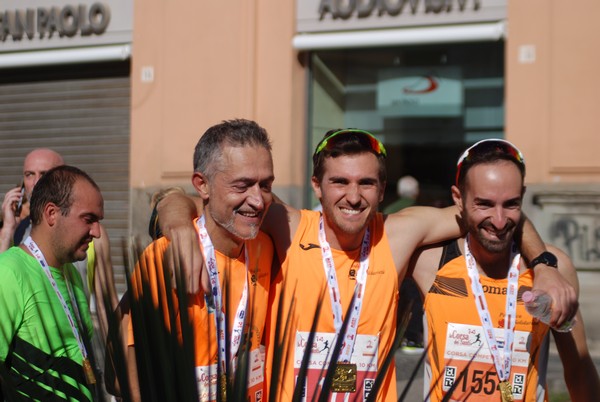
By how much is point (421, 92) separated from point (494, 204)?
663 cm

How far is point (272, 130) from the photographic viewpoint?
9039mm

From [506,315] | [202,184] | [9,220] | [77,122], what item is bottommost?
[506,315]

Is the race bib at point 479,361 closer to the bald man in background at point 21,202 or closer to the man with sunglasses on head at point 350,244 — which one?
the man with sunglasses on head at point 350,244

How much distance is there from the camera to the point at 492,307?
2852 mm

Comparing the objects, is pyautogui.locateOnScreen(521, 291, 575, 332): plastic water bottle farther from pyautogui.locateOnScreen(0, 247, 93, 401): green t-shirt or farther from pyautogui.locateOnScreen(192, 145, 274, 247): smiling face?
pyautogui.locateOnScreen(0, 247, 93, 401): green t-shirt

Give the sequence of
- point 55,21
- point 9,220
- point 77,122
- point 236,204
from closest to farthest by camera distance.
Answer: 1. point 236,204
2. point 9,220
3. point 55,21
4. point 77,122

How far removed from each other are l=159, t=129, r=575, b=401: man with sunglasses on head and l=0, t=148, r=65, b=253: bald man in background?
2.23m

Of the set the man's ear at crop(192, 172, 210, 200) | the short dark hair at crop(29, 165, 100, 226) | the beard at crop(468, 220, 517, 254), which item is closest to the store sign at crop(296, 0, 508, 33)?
the beard at crop(468, 220, 517, 254)

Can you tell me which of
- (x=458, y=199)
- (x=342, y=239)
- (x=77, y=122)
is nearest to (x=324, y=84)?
(x=77, y=122)

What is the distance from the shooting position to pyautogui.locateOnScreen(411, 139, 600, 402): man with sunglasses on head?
277 centimetres

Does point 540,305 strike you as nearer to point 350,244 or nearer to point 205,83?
point 350,244

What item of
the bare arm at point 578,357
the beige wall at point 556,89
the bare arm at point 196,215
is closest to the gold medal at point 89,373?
the bare arm at point 196,215

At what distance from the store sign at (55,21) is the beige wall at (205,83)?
620mm

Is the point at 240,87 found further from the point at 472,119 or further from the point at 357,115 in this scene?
the point at 472,119
